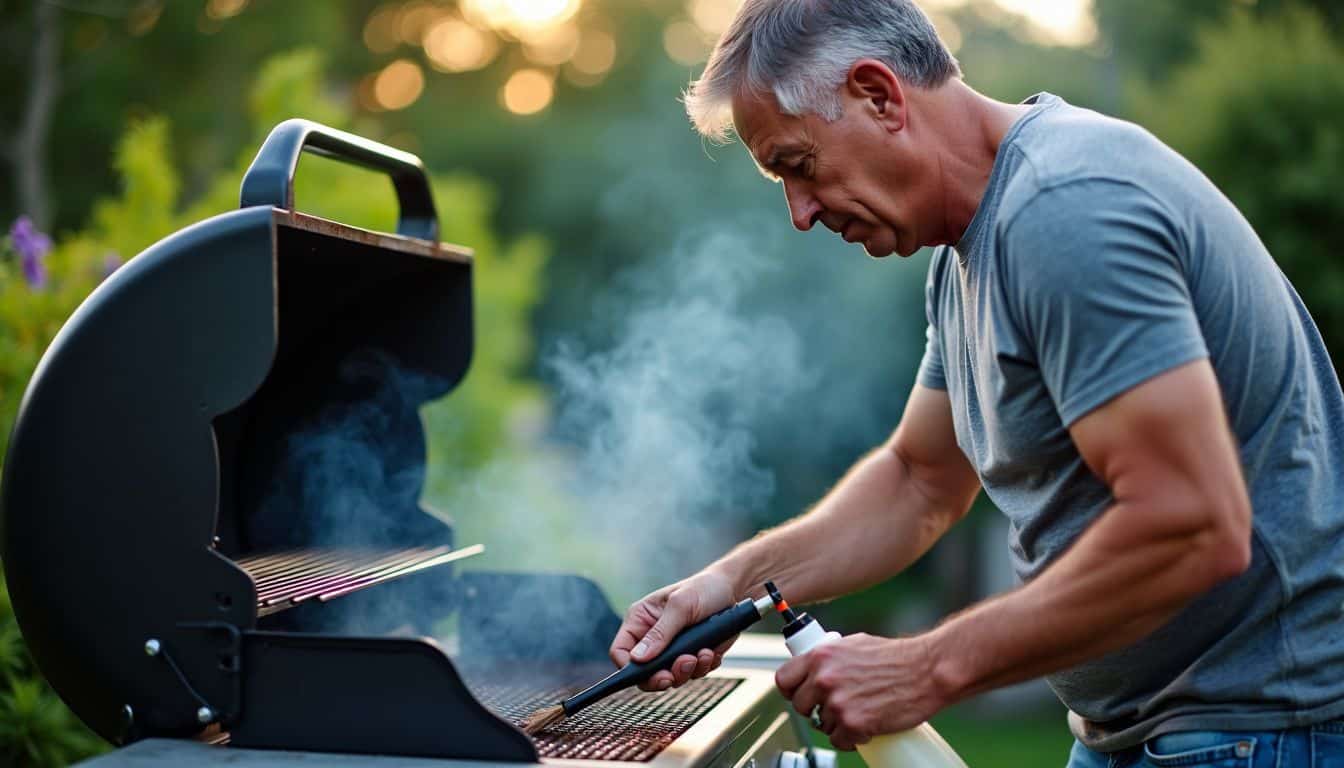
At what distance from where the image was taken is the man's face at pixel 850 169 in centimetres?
184

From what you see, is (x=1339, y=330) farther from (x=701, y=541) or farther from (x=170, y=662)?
(x=170, y=662)

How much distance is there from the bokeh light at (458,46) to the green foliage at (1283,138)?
17.4 m

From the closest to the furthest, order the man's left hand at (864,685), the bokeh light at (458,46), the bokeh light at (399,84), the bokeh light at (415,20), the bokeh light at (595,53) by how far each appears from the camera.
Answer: the man's left hand at (864,685) → the bokeh light at (399,84) → the bokeh light at (415,20) → the bokeh light at (458,46) → the bokeh light at (595,53)

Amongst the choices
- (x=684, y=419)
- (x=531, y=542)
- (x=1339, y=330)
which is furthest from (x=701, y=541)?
(x=684, y=419)

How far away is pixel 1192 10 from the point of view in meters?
9.40

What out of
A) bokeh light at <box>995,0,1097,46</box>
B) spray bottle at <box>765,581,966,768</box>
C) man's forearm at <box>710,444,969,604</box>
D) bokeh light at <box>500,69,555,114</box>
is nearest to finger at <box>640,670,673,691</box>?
spray bottle at <box>765,581,966,768</box>

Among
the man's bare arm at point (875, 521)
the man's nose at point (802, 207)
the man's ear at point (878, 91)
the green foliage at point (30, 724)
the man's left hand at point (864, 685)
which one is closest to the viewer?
the man's left hand at point (864, 685)

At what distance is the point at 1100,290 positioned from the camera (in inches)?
57.4

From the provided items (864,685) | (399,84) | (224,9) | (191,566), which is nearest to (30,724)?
(191,566)

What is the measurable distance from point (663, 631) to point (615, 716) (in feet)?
0.53

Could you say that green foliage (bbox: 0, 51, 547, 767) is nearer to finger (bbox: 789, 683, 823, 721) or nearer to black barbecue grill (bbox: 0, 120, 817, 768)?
black barbecue grill (bbox: 0, 120, 817, 768)

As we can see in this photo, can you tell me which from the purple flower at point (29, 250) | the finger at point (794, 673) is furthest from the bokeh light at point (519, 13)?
the finger at point (794, 673)

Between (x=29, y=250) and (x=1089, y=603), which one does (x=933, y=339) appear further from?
(x=29, y=250)

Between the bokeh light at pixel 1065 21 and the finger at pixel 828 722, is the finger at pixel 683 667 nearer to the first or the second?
the finger at pixel 828 722
